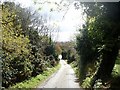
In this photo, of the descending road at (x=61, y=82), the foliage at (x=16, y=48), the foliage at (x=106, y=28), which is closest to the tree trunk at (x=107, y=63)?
the foliage at (x=106, y=28)

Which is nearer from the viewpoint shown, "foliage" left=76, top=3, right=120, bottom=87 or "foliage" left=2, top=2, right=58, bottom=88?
"foliage" left=76, top=3, right=120, bottom=87

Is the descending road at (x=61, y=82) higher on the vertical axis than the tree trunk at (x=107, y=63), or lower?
lower

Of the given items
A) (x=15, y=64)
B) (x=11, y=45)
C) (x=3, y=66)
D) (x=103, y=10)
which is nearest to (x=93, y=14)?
(x=103, y=10)

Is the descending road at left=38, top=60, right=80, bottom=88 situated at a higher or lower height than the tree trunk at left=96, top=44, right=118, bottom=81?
lower

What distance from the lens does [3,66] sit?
27.0 meters

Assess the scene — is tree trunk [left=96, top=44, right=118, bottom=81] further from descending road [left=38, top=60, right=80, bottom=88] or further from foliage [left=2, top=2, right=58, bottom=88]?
descending road [left=38, top=60, right=80, bottom=88]

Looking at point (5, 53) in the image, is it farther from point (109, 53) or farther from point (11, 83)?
point (109, 53)

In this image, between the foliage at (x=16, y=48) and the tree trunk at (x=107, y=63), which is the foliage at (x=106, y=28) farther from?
the foliage at (x=16, y=48)

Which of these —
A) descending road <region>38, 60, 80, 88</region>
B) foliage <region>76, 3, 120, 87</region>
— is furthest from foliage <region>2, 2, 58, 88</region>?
foliage <region>76, 3, 120, 87</region>

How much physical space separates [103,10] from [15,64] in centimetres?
1644

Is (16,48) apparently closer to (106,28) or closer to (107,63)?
(107,63)

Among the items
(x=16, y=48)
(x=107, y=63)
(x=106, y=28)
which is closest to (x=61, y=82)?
(x=16, y=48)

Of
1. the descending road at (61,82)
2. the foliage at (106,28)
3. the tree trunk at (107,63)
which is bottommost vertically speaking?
the descending road at (61,82)

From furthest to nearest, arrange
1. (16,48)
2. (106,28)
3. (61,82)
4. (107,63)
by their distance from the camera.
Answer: (61,82), (16,48), (107,63), (106,28)
